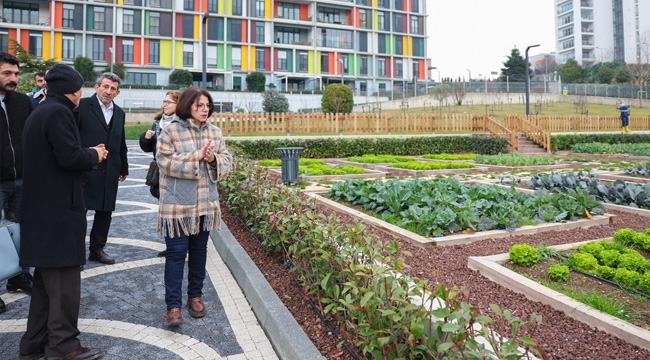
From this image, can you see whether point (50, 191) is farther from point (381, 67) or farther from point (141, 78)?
point (381, 67)

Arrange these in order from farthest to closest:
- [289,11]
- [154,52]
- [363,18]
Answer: [363,18] → [289,11] → [154,52]

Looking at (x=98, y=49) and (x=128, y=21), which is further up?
(x=128, y=21)

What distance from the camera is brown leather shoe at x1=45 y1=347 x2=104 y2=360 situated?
2797mm

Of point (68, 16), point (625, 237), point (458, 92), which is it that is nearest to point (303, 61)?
point (458, 92)

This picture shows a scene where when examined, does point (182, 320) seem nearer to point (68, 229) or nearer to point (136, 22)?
point (68, 229)

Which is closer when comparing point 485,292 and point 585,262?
point 485,292

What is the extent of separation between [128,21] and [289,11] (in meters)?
18.2

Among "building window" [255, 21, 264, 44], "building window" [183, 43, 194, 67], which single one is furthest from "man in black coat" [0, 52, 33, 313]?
"building window" [255, 21, 264, 44]

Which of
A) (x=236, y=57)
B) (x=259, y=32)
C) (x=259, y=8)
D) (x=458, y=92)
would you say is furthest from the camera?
(x=259, y=32)

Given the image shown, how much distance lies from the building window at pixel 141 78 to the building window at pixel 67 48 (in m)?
5.49

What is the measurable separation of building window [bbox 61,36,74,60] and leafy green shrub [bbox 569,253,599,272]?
165 ft

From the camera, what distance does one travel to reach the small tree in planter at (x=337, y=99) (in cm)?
3397

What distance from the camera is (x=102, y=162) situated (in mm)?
4770

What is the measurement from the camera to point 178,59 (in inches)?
1864
